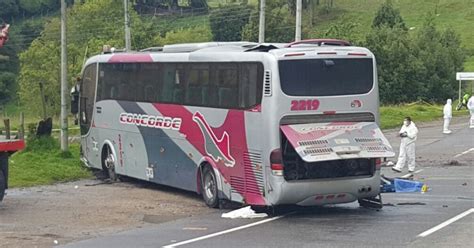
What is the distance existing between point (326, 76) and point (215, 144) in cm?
296

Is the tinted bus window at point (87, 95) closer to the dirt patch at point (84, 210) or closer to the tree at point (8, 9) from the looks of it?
the dirt patch at point (84, 210)

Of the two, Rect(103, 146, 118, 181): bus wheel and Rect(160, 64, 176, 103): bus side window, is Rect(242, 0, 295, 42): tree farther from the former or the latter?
Rect(160, 64, 176, 103): bus side window

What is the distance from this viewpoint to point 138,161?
22781mm

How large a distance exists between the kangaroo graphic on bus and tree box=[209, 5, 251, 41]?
255 feet

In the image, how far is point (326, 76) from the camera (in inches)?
678

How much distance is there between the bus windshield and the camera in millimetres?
Result: 16844

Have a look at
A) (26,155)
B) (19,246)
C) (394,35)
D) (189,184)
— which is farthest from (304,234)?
(394,35)

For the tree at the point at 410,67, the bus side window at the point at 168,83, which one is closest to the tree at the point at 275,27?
the tree at the point at 410,67

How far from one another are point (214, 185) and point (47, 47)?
239 feet

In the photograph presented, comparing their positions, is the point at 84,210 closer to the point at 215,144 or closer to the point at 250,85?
the point at 215,144

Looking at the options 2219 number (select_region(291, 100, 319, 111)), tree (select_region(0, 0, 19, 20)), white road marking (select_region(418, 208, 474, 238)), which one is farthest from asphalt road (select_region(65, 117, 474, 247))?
tree (select_region(0, 0, 19, 20))

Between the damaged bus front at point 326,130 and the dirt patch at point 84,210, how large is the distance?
8.95 feet

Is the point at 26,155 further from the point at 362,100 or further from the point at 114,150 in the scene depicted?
the point at 362,100

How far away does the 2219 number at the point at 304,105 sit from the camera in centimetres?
1677
